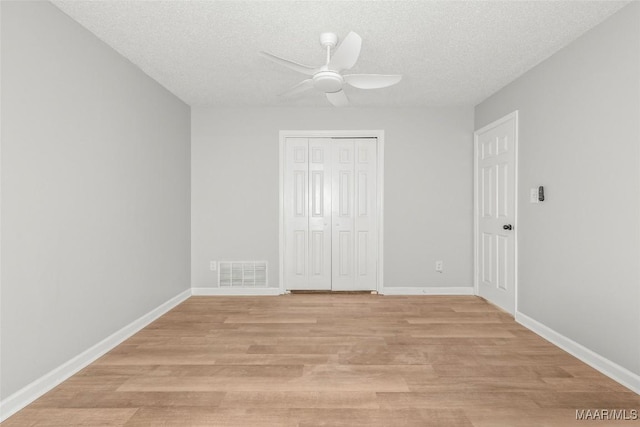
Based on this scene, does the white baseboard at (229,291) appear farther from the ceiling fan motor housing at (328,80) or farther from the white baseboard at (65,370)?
the ceiling fan motor housing at (328,80)

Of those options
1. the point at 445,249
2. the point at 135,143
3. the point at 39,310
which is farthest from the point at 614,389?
the point at 135,143

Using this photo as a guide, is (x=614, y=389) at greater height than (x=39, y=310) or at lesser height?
lesser

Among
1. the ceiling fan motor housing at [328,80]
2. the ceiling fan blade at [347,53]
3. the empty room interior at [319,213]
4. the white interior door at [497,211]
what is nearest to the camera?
the empty room interior at [319,213]

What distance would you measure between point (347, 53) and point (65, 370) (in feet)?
9.53

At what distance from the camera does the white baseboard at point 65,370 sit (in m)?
1.96

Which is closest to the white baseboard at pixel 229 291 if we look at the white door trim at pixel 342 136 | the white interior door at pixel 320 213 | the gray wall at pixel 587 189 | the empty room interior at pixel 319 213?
the empty room interior at pixel 319 213

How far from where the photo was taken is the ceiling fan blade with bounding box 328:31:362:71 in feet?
7.30

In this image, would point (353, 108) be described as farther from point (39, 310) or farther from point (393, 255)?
point (39, 310)

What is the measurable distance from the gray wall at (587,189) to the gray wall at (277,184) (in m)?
1.21

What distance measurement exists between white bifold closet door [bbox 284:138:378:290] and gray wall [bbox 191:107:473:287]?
0.64ft

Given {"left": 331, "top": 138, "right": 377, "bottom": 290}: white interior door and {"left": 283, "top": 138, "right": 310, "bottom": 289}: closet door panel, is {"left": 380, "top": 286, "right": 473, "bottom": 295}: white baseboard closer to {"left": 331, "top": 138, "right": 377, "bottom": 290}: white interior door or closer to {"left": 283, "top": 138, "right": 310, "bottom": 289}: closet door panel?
{"left": 331, "top": 138, "right": 377, "bottom": 290}: white interior door

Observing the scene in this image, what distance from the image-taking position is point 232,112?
4.68 meters

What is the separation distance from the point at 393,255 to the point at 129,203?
3.22 metres

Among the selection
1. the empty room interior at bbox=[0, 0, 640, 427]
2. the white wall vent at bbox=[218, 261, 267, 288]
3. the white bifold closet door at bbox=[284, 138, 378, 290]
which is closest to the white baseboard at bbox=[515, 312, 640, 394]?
the empty room interior at bbox=[0, 0, 640, 427]
